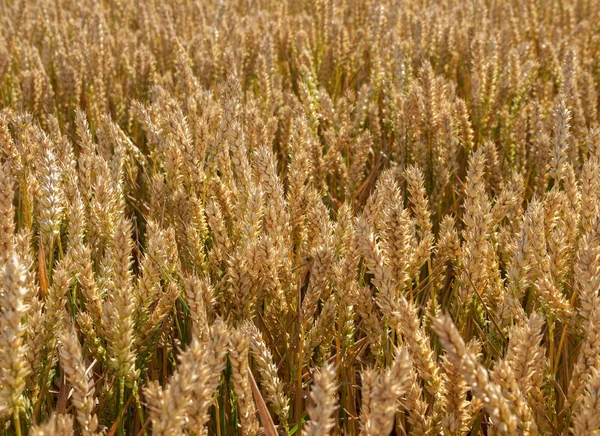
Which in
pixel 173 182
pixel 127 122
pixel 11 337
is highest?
pixel 11 337

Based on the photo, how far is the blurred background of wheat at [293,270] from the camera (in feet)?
3.13

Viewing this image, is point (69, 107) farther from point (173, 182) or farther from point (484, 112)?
point (484, 112)

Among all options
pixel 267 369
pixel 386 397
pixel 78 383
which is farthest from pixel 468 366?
pixel 78 383

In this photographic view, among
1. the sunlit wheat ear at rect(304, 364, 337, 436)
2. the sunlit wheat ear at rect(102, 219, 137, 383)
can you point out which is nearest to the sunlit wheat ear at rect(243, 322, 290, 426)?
the sunlit wheat ear at rect(102, 219, 137, 383)

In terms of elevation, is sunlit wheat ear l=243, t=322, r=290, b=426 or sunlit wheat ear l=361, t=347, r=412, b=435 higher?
sunlit wheat ear l=361, t=347, r=412, b=435

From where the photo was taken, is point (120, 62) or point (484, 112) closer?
point (484, 112)

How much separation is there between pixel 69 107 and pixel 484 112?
1.60m

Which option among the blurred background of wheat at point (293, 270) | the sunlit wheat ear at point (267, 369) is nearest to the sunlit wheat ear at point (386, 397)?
the blurred background of wheat at point (293, 270)

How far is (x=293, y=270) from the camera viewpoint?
1421 mm

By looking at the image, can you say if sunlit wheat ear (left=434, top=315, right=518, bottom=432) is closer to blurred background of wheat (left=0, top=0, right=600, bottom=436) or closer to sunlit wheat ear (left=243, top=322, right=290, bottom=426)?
blurred background of wheat (left=0, top=0, right=600, bottom=436)

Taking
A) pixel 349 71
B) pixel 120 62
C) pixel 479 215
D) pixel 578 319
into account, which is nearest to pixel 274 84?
pixel 349 71

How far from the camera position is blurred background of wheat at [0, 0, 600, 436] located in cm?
95

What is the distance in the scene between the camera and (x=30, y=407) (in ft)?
3.73

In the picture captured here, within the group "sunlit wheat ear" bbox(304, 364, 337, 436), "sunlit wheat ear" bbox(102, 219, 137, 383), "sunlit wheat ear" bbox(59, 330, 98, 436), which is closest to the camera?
"sunlit wheat ear" bbox(304, 364, 337, 436)
